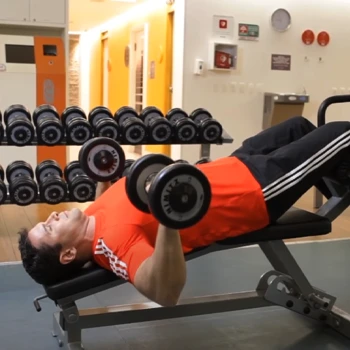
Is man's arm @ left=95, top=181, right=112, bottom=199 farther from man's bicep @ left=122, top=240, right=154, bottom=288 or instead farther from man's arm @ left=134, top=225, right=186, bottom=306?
man's arm @ left=134, top=225, right=186, bottom=306

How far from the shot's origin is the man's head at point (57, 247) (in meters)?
1.58

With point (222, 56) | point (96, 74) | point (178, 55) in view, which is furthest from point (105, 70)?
point (222, 56)

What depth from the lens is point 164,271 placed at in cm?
129

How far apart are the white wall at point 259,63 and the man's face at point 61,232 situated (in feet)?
12.1

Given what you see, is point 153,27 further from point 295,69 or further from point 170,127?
point 170,127

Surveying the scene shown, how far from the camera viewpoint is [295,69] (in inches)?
217

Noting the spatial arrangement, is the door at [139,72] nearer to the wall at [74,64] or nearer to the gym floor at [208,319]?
the wall at [74,64]

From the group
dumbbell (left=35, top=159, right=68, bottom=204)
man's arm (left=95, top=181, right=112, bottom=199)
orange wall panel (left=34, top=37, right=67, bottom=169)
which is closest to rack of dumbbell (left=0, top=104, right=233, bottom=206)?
dumbbell (left=35, top=159, right=68, bottom=204)

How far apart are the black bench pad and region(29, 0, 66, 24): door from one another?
2.89 metres

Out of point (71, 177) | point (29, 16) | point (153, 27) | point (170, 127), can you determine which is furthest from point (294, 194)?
point (153, 27)

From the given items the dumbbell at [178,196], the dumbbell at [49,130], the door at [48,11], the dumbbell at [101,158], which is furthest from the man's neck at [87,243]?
the door at [48,11]

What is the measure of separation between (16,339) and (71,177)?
1433 millimetres

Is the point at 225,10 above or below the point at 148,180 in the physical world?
above

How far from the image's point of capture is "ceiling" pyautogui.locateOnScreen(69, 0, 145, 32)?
6.76 metres
